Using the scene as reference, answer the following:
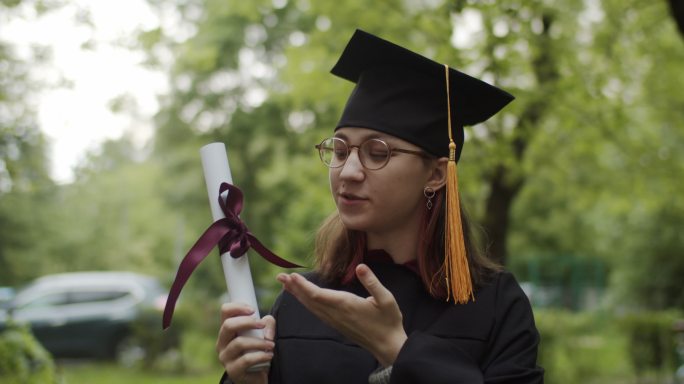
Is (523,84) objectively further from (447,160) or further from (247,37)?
(247,37)

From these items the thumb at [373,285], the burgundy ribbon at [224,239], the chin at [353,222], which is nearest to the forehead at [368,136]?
the chin at [353,222]

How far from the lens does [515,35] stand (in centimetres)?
624

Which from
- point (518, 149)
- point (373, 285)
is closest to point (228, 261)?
point (373, 285)

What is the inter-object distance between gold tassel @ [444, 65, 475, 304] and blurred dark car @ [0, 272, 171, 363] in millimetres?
12981

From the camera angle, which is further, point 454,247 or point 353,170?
point 454,247

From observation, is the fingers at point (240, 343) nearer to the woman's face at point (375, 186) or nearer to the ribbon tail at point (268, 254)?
the ribbon tail at point (268, 254)

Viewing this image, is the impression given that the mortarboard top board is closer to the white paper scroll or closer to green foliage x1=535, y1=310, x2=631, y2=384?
the white paper scroll

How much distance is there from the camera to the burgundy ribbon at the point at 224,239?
77.7 inches

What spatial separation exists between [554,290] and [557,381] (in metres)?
21.8

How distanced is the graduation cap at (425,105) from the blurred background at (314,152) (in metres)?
0.54

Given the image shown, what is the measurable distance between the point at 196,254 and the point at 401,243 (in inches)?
22.8

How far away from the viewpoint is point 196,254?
202cm

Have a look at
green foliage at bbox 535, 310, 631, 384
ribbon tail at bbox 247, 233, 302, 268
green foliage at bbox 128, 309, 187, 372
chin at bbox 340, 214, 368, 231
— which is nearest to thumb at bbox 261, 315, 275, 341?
ribbon tail at bbox 247, 233, 302, 268

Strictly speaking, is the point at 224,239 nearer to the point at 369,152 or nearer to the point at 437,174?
the point at 369,152
